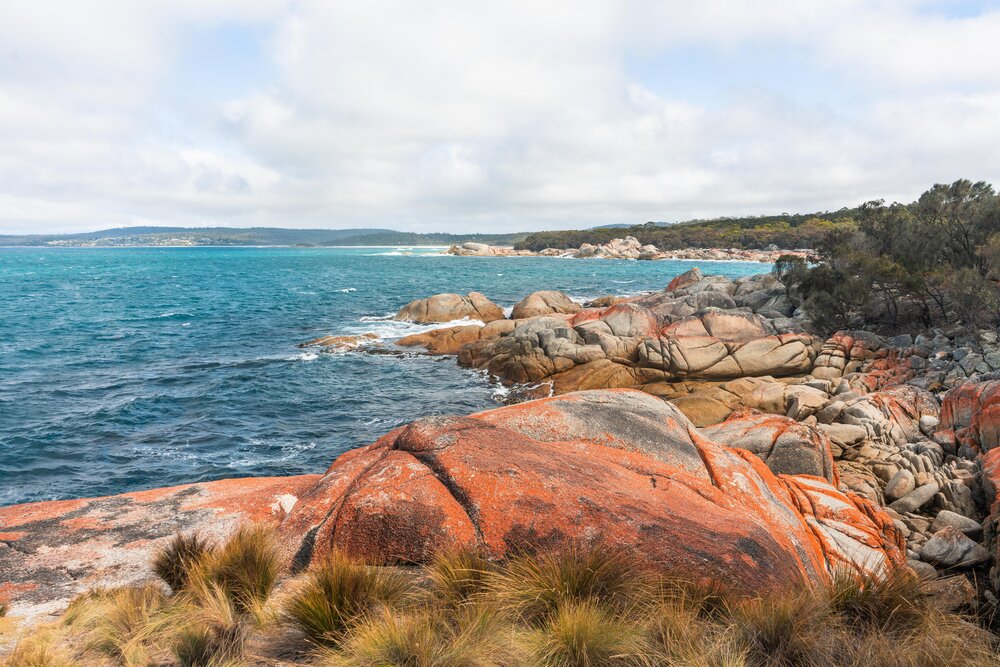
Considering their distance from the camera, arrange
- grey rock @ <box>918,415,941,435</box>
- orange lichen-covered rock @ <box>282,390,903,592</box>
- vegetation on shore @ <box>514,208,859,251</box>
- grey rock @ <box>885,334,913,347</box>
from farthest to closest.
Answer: vegetation on shore @ <box>514,208,859,251</box>, grey rock @ <box>885,334,913,347</box>, grey rock @ <box>918,415,941,435</box>, orange lichen-covered rock @ <box>282,390,903,592</box>

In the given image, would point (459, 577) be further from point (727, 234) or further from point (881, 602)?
point (727, 234)

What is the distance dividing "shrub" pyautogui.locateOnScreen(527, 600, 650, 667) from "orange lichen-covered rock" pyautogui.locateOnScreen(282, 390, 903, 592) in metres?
1.19

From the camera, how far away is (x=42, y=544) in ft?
21.3

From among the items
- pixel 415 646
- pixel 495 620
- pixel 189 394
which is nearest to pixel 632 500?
pixel 495 620

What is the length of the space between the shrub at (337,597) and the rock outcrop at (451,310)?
1404 inches

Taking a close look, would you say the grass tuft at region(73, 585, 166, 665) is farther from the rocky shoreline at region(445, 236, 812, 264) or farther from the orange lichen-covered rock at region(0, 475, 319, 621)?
the rocky shoreline at region(445, 236, 812, 264)

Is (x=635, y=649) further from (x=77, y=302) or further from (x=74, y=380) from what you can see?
(x=77, y=302)

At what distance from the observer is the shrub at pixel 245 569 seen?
16.5ft

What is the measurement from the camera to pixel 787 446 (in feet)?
36.4

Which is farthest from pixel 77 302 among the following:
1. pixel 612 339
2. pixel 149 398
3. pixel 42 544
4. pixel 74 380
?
pixel 42 544

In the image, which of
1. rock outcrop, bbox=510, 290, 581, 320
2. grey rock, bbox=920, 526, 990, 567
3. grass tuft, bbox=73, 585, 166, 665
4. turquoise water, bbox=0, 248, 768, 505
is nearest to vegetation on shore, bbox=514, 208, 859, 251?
rock outcrop, bbox=510, 290, 581, 320

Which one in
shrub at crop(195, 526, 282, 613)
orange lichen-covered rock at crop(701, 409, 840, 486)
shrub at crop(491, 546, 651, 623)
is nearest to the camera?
shrub at crop(491, 546, 651, 623)

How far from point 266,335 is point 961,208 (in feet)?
128

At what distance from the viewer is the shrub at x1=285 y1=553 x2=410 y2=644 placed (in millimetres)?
4473
